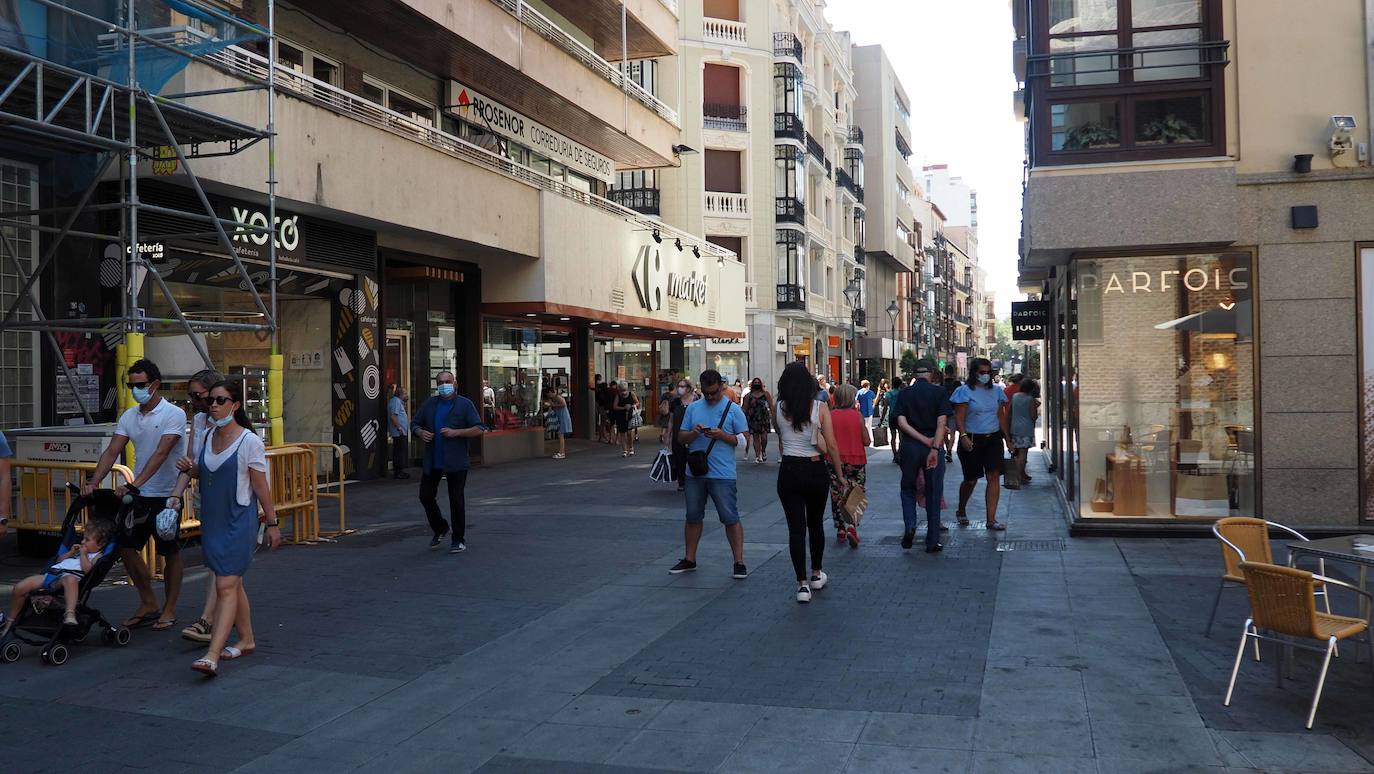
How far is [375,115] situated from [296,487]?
7.31 metres

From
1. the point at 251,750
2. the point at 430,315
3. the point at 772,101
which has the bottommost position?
the point at 251,750

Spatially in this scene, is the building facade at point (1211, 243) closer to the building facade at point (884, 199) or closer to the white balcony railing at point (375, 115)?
the white balcony railing at point (375, 115)

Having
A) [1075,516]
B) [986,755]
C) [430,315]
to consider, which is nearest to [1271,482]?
[1075,516]

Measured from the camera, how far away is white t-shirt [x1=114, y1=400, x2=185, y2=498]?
7.70m

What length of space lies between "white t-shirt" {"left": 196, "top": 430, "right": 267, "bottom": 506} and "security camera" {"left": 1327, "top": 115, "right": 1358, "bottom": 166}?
10070mm

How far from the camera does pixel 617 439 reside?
29.0m

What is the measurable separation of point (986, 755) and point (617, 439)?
24.2 metres

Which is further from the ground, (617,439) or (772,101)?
(772,101)

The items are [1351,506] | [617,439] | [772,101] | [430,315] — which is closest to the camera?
[1351,506]

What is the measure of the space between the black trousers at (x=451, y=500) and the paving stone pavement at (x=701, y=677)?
45 centimetres

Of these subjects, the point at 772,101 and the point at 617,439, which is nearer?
the point at 617,439

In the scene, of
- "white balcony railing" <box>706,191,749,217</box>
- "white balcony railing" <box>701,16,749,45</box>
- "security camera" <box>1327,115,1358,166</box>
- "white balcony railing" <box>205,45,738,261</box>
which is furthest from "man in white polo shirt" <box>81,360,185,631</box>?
"white balcony railing" <box>701,16,749,45</box>

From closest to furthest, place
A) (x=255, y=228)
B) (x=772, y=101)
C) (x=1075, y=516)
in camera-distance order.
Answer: (x=1075, y=516), (x=255, y=228), (x=772, y=101)

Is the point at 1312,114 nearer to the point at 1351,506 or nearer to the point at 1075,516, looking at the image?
the point at 1351,506
